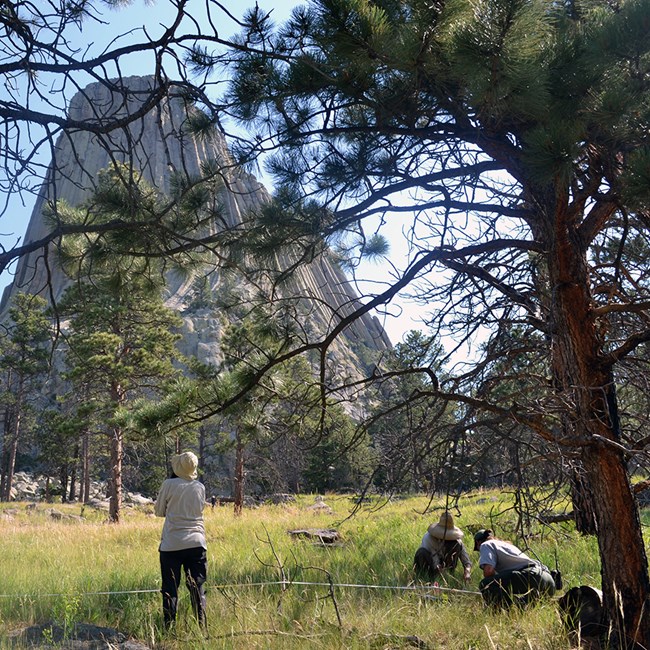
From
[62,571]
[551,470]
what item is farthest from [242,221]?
[62,571]

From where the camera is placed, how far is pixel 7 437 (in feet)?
107

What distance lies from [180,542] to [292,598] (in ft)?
3.39

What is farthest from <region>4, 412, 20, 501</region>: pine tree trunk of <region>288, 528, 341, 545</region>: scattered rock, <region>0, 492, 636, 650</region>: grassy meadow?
<region>288, 528, 341, 545</region>: scattered rock

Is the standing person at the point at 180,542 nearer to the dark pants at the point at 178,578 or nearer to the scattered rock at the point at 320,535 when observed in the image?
the dark pants at the point at 178,578

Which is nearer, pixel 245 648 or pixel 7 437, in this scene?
pixel 245 648

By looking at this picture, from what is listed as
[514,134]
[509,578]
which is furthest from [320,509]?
[514,134]

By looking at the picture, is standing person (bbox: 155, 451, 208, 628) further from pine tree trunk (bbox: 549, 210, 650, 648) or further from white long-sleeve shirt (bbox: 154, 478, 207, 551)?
pine tree trunk (bbox: 549, 210, 650, 648)

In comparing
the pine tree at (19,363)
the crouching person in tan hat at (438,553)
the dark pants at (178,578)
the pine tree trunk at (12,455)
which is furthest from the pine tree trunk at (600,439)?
the pine tree trunk at (12,455)

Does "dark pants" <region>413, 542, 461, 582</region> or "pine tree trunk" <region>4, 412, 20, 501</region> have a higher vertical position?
"pine tree trunk" <region>4, 412, 20, 501</region>

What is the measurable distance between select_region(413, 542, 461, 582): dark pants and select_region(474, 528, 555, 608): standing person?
911 mm

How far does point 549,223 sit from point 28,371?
96.1ft

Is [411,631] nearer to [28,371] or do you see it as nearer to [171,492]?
[171,492]

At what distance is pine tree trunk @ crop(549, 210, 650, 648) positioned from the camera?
3.40m

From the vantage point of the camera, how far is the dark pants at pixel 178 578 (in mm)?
4188
